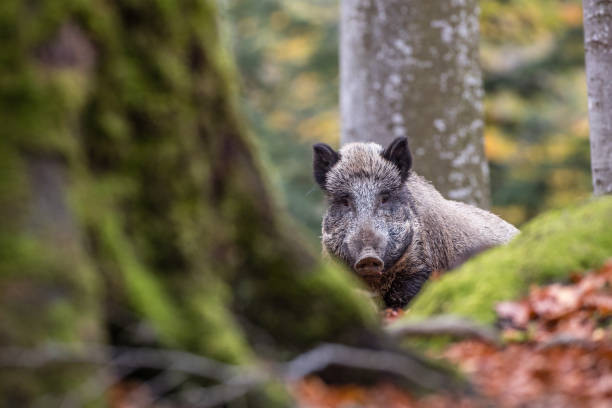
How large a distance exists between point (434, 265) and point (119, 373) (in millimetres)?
6158

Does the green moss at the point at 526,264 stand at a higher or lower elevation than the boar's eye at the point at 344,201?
lower

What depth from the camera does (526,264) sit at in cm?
488

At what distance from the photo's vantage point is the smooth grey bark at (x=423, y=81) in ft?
31.7

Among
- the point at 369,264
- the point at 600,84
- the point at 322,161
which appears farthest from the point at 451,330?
the point at 322,161

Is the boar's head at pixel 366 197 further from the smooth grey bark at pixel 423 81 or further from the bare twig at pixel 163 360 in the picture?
the bare twig at pixel 163 360

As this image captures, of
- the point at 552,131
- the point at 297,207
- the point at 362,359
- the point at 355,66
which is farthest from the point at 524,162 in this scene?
the point at 362,359

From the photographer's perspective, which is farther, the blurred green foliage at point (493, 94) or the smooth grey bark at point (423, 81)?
the blurred green foliage at point (493, 94)

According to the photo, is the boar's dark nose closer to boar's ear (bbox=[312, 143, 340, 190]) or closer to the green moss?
boar's ear (bbox=[312, 143, 340, 190])

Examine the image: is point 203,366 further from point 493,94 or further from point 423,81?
A: point 493,94

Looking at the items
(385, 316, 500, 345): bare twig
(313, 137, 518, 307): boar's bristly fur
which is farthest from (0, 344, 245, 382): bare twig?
(313, 137, 518, 307): boar's bristly fur

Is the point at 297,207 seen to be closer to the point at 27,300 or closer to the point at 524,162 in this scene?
the point at 524,162

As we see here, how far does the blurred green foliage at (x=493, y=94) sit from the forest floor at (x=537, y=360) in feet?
36.6

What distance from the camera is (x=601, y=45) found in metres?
6.89

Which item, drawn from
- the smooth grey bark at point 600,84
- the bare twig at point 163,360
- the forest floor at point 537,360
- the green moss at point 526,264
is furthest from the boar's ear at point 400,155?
the bare twig at point 163,360
